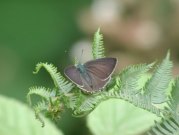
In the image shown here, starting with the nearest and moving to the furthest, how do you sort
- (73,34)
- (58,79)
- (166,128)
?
(166,128)
(58,79)
(73,34)

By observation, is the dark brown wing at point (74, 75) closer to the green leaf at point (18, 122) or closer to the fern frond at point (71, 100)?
the fern frond at point (71, 100)

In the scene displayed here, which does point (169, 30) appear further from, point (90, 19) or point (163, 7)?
point (90, 19)

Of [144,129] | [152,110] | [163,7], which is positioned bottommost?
[144,129]

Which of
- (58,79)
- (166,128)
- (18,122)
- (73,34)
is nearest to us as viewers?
(166,128)

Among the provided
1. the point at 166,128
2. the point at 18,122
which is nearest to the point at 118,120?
the point at 18,122

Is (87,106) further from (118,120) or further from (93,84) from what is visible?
(118,120)

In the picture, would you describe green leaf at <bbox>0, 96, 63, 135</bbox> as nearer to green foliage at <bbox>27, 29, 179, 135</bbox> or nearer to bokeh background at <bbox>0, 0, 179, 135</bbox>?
green foliage at <bbox>27, 29, 179, 135</bbox>

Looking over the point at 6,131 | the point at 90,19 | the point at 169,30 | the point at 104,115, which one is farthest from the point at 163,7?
the point at 6,131
